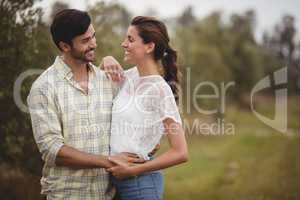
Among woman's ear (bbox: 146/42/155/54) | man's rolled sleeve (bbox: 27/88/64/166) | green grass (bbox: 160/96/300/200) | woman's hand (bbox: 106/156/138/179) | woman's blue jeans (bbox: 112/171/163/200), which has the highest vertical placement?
woman's ear (bbox: 146/42/155/54)

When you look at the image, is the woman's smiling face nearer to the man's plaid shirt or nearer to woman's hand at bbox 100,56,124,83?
woman's hand at bbox 100,56,124,83

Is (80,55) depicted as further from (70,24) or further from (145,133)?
(145,133)

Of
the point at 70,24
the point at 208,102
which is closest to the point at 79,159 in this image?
the point at 70,24

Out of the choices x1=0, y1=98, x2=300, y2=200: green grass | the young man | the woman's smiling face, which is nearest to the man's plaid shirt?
the young man

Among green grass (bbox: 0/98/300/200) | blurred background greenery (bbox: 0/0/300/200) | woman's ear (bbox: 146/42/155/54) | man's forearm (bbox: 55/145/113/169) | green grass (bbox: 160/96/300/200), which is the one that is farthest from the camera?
green grass (bbox: 160/96/300/200)

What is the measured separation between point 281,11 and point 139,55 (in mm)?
21725

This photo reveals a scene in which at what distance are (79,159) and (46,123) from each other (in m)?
0.29

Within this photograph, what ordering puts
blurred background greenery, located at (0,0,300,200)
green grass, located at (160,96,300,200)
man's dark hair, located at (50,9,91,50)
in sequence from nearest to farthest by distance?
1. man's dark hair, located at (50,9,91,50)
2. blurred background greenery, located at (0,0,300,200)
3. green grass, located at (160,96,300,200)

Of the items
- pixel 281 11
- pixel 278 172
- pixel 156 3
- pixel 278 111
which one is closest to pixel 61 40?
pixel 278 172

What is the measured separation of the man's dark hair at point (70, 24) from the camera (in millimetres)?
3303

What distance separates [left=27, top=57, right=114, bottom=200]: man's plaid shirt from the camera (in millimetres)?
3127

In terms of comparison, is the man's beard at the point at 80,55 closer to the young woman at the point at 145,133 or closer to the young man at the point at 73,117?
the young man at the point at 73,117

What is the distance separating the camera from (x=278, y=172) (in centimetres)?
1155

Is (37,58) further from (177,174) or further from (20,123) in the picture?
(177,174)
